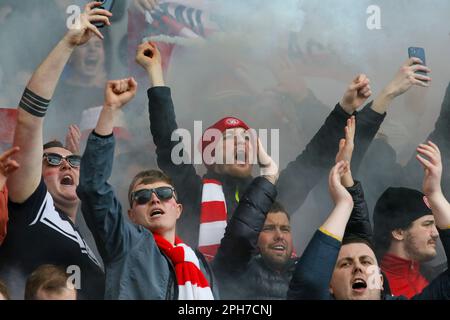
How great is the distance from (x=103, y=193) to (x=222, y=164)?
1.09 metres

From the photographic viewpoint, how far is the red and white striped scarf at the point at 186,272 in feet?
19.4

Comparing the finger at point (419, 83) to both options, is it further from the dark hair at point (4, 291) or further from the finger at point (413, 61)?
the dark hair at point (4, 291)

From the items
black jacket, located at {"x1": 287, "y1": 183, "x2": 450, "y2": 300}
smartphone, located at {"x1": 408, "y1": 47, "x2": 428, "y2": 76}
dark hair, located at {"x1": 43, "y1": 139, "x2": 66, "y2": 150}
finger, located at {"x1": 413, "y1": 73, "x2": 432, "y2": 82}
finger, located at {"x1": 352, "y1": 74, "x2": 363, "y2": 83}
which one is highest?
smartphone, located at {"x1": 408, "y1": 47, "x2": 428, "y2": 76}

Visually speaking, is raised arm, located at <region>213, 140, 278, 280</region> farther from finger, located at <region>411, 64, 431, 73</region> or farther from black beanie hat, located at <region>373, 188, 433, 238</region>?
finger, located at <region>411, 64, 431, 73</region>

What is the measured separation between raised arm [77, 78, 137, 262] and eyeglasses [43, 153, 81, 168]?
0.71 m

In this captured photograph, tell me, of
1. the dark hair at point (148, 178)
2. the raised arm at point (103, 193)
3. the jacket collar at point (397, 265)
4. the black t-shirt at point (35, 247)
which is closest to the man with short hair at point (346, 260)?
the jacket collar at point (397, 265)

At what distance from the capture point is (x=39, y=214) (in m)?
6.13

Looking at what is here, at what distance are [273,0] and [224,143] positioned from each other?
114 cm

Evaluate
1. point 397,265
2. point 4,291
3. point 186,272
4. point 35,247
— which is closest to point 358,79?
point 397,265

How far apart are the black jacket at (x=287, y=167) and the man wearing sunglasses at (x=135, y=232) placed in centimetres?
35

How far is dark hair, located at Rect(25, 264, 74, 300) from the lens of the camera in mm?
5895

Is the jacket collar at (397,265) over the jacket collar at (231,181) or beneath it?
beneath

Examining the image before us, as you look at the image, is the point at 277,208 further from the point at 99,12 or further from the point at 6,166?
the point at 6,166

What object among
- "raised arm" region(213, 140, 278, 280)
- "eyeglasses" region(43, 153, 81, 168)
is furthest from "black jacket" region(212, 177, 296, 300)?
"eyeglasses" region(43, 153, 81, 168)
